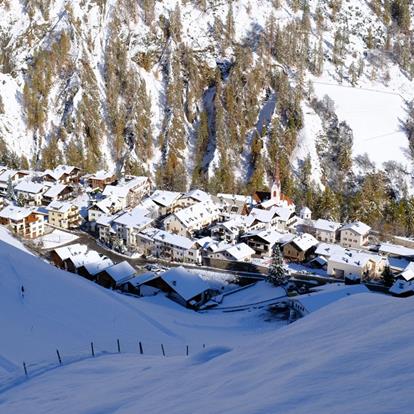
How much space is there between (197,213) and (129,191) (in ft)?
24.3

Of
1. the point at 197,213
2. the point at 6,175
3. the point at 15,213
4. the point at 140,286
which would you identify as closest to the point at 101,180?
the point at 6,175

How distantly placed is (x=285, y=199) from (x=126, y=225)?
45.9ft

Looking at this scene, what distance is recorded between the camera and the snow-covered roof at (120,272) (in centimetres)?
2790

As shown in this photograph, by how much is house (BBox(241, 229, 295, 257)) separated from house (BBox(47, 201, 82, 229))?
1276 cm

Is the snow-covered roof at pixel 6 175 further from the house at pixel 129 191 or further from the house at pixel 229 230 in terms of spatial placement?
the house at pixel 229 230

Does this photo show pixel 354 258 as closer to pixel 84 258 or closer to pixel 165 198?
pixel 84 258

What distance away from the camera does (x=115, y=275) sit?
91.9 feet

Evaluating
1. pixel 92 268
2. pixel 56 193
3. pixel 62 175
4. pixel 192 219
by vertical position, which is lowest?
pixel 92 268

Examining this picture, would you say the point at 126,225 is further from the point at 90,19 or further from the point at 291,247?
the point at 90,19

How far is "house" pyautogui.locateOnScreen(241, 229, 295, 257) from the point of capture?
108 ft

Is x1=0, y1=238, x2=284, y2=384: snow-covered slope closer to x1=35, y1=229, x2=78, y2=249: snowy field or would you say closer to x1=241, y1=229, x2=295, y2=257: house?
x1=241, y1=229, x2=295, y2=257: house

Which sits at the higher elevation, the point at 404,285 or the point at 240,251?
the point at 240,251

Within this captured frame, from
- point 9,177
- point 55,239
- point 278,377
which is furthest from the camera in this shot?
point 9,177

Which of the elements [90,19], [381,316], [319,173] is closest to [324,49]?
[319,173]
